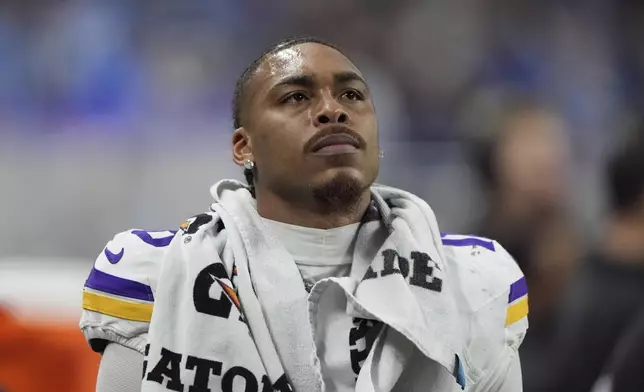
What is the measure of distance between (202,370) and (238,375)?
31mm

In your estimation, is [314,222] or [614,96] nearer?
[314,222]

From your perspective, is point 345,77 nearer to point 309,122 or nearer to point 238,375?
point 309,122

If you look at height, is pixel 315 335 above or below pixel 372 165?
below

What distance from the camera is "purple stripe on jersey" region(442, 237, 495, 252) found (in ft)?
2.77

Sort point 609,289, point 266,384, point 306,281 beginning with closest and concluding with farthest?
point 266,384
point 306,281
point 609,289

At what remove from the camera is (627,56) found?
1.47 metres

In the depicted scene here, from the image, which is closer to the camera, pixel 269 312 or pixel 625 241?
pixel 269 312

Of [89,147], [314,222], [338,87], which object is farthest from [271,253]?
[89,147]

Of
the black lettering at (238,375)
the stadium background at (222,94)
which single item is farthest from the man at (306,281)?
the stadium background at (222,94)

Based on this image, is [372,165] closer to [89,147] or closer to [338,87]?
[338,87]

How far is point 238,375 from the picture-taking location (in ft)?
2.23

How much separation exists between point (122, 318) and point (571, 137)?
3.17 feet

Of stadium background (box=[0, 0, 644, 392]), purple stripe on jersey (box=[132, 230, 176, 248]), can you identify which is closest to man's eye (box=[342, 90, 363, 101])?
purple stripe on jersey (box=[132, 230, 176, 248])

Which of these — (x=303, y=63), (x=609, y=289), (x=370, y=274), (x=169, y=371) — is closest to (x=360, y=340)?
(x=370, y=274)
